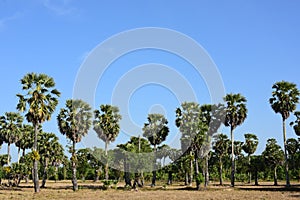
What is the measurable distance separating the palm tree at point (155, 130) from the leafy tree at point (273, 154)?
Result: 77.4 feet

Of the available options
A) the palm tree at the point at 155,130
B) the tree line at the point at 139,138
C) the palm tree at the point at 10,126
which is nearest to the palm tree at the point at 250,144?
the tree line at the point at 139,138

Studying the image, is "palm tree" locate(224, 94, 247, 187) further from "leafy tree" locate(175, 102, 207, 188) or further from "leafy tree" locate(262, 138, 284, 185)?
"leafy tree" locate(262, 138, 284, 185)

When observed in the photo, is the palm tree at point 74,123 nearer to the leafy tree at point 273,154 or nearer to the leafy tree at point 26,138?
the leafy tree at point 26,138

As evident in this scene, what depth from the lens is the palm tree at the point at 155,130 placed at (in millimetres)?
68250

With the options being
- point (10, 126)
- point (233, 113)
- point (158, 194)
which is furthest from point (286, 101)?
point (10, 126)

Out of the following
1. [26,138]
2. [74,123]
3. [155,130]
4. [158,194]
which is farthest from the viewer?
[26,138]

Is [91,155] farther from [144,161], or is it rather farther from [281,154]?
[281,154]

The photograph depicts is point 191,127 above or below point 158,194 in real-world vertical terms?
above

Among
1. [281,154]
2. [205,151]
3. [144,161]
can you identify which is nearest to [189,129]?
[205,151]

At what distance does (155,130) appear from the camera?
6912 cm

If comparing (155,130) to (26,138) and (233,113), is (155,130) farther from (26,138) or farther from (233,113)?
(26,138)

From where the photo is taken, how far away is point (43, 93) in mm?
48812

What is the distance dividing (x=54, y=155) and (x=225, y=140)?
121 feet

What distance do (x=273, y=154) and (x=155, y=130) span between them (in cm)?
2617
